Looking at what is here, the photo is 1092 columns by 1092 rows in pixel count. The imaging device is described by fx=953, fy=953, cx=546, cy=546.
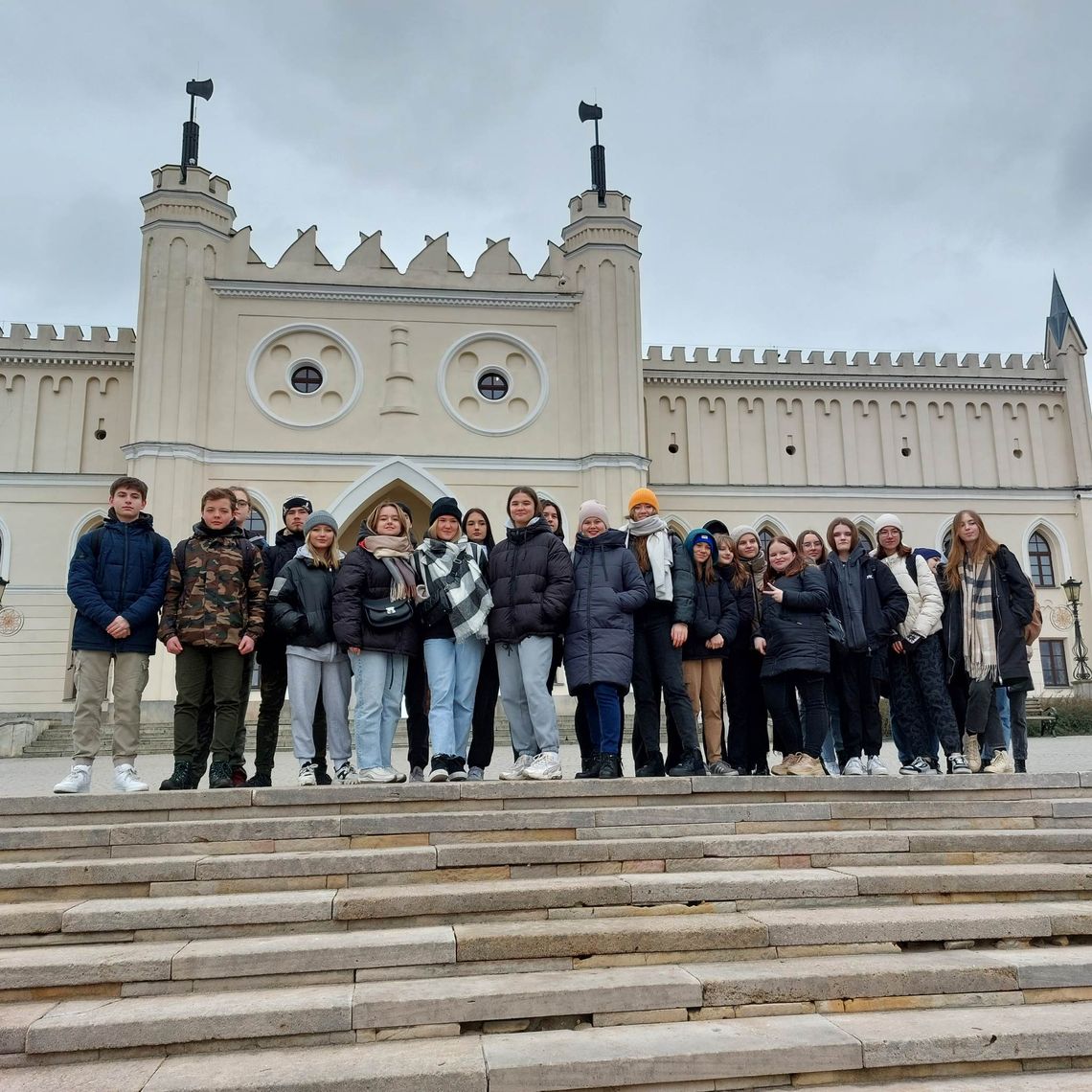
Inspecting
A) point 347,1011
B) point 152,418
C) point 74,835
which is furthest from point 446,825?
point 152,418

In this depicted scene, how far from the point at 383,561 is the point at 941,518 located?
22377 millimetres

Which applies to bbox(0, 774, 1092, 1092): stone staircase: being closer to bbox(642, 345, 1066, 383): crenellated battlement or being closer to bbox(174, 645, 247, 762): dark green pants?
bbox(174, 645, 247, 762): dark green pants

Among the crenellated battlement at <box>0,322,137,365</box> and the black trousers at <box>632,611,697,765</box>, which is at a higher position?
the crenellated battlement at <box>0,322,137,365</box>

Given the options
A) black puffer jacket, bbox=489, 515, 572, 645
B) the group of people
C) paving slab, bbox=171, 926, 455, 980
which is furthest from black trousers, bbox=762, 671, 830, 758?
paving slab, bbox=171, 926, 455, 980

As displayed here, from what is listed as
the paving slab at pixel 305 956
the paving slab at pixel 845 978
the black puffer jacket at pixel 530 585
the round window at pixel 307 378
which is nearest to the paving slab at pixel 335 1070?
the paving slab at pixel 305 956

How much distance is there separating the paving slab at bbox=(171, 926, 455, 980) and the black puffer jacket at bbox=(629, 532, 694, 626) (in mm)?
3109

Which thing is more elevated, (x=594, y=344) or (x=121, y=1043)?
(x=594, y=344)

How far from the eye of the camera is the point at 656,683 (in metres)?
6.72

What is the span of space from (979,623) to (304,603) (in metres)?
4.82

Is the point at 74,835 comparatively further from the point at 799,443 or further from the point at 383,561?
the point at 799,443

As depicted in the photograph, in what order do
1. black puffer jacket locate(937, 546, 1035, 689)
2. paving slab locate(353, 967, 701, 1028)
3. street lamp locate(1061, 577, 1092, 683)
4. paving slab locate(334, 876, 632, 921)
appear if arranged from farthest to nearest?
street lamp locate(1061, 577, 1092, 683), black puffer jacket locate(937, 546, 1035, 689), paving slab locate(334, 876, 632, 921), paving slab locate(353, 967, 701, 1028)

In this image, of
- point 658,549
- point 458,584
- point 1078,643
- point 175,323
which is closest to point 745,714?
point 658,549

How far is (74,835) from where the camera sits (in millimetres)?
4918

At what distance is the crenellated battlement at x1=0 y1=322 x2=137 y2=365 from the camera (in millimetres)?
23094
